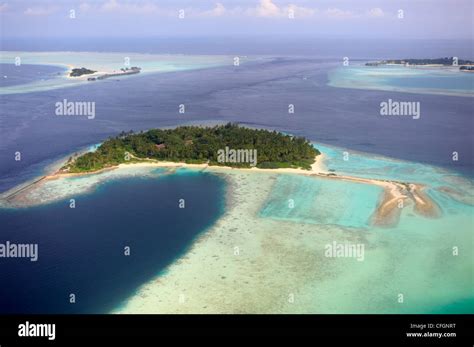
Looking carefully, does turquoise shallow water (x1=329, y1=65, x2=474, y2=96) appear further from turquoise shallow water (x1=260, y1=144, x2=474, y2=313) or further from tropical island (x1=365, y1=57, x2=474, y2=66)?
turquoise shallow water (x1=260, y1=144, x2=474, y2=313)

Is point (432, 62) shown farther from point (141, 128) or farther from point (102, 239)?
point (102, 239)

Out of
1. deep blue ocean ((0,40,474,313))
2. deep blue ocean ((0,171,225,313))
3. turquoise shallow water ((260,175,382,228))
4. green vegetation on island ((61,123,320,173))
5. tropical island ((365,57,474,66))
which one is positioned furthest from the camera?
tropical island ((365,57,474,66))

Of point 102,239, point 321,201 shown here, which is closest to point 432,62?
point 321,201

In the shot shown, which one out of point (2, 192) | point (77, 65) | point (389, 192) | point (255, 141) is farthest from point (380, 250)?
point (77, 65)

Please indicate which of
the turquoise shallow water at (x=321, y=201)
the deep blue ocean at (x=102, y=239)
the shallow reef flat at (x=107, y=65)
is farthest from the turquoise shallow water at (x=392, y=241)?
the shallow reef flat at (x=107, y=65)

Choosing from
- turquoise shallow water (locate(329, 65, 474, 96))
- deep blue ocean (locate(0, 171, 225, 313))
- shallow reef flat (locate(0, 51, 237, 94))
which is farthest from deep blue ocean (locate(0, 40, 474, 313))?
shallow reef flat (locate(0, 51, 237, 94))

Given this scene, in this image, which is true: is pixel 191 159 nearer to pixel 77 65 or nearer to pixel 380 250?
pixel 380 250
